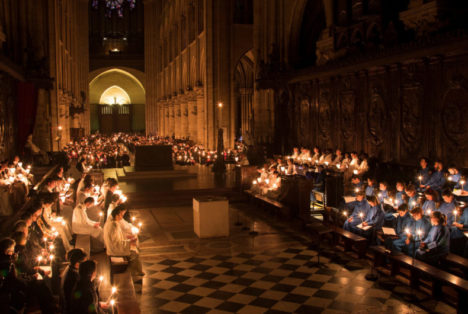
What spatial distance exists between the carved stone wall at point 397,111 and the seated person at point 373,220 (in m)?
4.42

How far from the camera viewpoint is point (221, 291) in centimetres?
829

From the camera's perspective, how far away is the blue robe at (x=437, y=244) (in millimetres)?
8172

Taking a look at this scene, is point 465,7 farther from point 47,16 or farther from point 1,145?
point 47,16

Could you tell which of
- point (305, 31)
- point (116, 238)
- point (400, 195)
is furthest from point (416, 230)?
point (305, 31)

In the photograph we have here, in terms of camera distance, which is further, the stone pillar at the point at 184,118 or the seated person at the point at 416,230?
the stone pillar at the point at 184,118

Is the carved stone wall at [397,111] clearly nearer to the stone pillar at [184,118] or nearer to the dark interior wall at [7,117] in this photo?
the dark interior wall at [7,117]

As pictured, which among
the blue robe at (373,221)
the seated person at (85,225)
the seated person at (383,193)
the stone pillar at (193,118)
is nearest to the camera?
the seated person at (85,225)

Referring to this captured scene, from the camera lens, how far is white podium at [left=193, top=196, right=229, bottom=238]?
11.7 metres

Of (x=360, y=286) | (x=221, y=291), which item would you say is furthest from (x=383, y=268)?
(x=221, y=291)

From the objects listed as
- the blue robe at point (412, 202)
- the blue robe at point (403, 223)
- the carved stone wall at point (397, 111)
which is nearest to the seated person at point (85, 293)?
the blue robe at point (403, 223)

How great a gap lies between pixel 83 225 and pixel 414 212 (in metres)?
6.41

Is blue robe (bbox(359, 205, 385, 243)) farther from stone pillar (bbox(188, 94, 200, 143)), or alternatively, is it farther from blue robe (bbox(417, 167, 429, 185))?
stone pillar (bbox(188, 94, 200, 143))

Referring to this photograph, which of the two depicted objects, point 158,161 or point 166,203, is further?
point 158,161

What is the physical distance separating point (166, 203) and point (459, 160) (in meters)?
9.49
